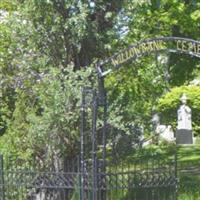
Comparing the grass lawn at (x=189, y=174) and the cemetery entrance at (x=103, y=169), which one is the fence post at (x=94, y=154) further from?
the grass lawn at (x=189, y=174)

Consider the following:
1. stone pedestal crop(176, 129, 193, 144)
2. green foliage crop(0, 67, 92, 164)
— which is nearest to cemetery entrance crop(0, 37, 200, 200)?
green foliage crop(0, 67, 92, 164)

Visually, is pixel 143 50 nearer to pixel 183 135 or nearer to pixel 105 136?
pixel 105 136

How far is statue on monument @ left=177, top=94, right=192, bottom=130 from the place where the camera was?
78.3 ft

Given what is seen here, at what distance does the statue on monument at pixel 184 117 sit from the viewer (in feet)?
78.3

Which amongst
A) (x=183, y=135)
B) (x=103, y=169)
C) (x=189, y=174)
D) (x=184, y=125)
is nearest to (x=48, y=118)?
(x=103, y=169)

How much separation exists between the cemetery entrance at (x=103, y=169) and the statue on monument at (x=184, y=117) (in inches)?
507

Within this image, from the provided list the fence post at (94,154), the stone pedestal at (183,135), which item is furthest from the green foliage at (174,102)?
the fence post at (94,154)

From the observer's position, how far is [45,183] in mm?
9875

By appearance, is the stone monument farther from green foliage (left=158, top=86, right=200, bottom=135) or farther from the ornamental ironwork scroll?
the ornamental ironwork scroll

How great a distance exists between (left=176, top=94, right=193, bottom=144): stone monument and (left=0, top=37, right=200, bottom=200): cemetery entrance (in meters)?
12.9

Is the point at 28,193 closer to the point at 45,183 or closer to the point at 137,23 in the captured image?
the point at 45,183

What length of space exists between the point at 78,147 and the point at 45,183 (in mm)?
1012

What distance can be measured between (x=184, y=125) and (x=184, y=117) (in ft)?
1.10

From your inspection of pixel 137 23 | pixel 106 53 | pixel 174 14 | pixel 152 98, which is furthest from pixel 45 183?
pixel 174 14
